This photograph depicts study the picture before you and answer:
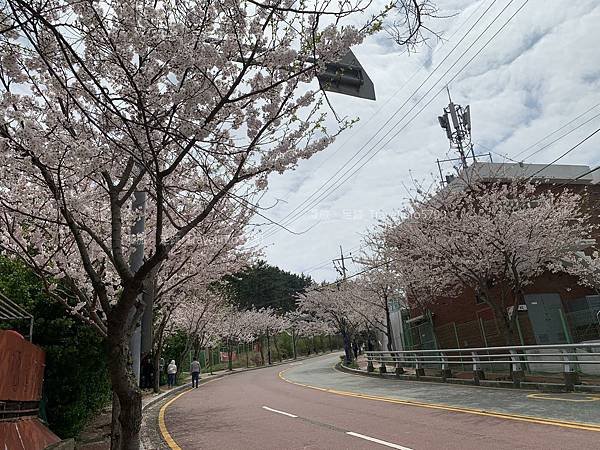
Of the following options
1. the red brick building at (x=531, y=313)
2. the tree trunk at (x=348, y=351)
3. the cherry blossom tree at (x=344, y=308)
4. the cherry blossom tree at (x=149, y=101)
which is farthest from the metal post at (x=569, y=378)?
the tree trunk at (x=348, y=351)

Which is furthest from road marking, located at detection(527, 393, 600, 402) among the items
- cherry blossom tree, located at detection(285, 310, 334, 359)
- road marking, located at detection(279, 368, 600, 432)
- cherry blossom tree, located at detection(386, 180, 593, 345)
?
cherry blossom tree, located at detection(285, 310, 334, 359)

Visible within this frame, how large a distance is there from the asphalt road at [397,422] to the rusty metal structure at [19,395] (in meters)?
2.93

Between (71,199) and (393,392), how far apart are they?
1317 centimetres

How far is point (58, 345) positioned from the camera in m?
10.2

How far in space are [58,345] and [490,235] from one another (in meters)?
14.2

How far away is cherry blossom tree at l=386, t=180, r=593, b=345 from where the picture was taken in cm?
1691

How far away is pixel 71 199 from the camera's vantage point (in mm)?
6539

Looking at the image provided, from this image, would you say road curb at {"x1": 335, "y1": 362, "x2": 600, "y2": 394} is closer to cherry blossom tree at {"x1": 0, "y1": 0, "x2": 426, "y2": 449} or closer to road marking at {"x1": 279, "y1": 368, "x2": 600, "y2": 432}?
road marking at {"x1": 279, "y1": 368, "x2": 600, "y2": 432}

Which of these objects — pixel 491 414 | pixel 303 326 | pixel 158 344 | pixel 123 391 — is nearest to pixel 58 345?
pixel 123 391

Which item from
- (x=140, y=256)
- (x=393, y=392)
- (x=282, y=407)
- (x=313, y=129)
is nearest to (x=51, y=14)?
(x=313, y=129)

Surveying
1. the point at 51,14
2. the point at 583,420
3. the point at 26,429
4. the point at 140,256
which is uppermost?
the point at 51,14

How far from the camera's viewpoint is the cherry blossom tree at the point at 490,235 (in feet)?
55.5

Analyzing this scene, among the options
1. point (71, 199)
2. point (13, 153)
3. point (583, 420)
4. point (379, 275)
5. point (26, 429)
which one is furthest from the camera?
point (379, 275)

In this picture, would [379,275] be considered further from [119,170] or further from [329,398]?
[119,170]
